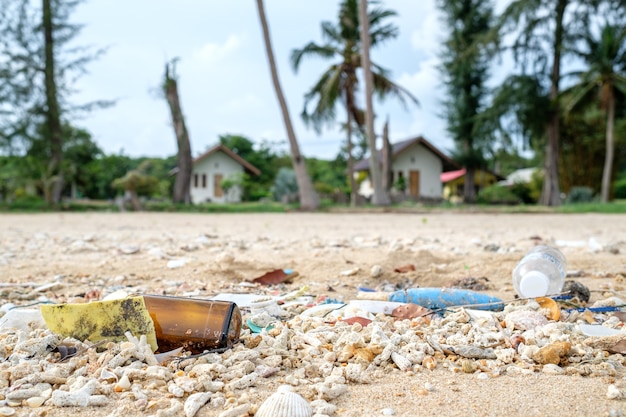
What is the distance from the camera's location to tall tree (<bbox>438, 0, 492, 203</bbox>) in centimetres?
2653

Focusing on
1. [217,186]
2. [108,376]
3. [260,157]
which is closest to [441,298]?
[108,376]

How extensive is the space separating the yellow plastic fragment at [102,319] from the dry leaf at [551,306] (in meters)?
1.63

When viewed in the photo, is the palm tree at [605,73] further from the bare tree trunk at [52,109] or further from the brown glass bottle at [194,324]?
the brown glass bottle at [194,324]

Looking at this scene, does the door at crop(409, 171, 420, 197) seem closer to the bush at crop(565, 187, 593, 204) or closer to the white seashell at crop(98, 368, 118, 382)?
the bush at crop(565, 187, 593, 204)

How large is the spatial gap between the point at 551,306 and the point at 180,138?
2129cm

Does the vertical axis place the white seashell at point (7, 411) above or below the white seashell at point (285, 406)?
below

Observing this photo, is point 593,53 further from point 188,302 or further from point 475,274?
point 188,302

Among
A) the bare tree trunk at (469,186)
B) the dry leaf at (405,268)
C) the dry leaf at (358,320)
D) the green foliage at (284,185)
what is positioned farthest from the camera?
the green foliage at (284,185)

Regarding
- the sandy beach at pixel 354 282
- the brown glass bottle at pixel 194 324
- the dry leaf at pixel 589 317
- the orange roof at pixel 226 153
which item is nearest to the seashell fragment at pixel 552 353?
the sandy beach at pixel 354 282

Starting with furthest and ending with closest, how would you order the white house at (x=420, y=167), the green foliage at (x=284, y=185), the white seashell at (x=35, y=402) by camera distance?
the white house at (x=420, y=167), the green foliage at (x=284, y=185), the white seashell at (x=35, y=402)

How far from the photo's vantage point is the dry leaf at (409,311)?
96.3 inches

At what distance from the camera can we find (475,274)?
148 inches

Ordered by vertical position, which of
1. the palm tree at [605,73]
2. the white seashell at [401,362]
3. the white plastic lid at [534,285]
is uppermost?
the palm tree at [605,73]

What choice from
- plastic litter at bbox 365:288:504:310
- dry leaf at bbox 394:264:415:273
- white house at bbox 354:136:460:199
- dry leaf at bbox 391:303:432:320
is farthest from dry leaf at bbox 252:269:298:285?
white house at bbox 354:136:460:199
